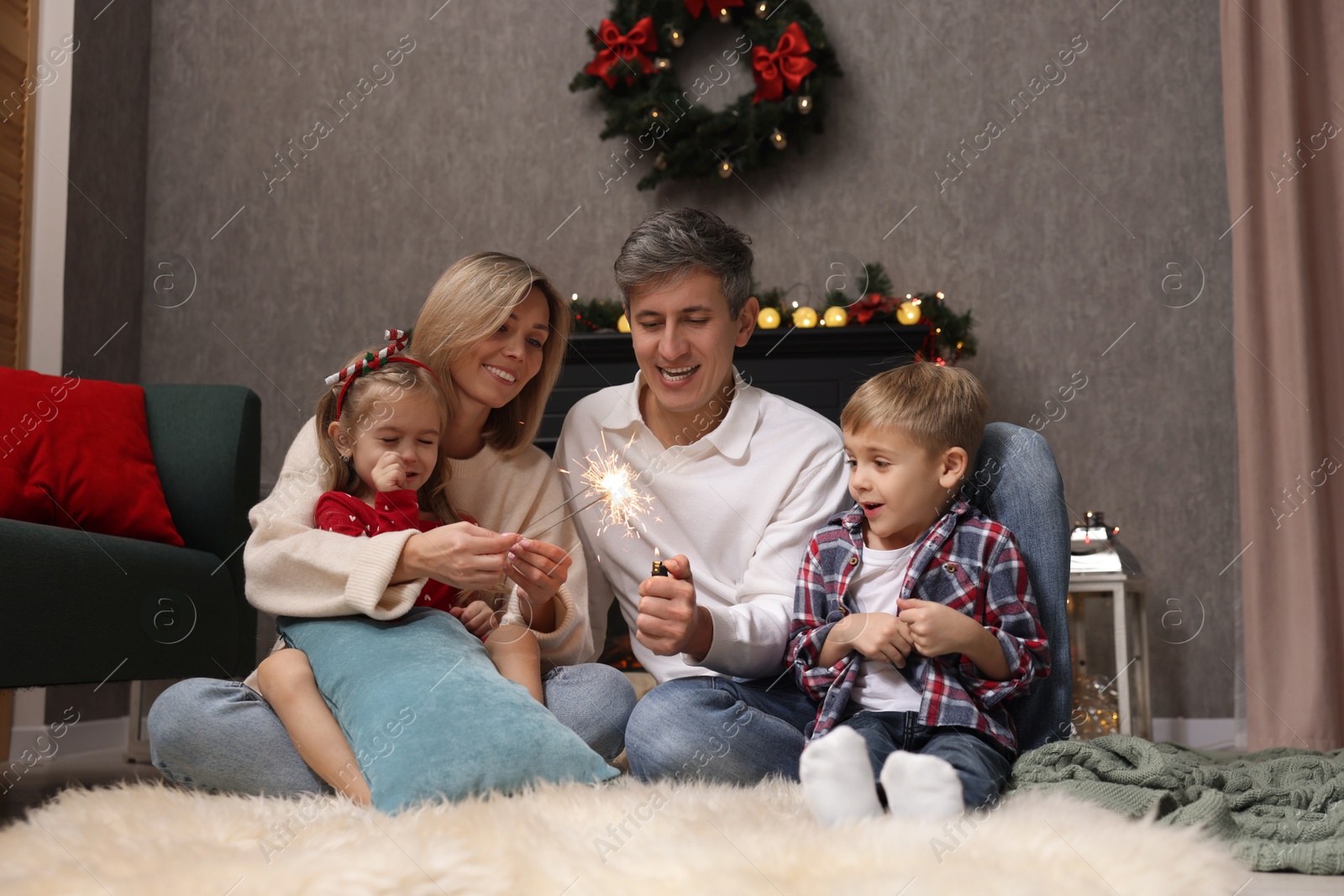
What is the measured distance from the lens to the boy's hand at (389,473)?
1.45 m

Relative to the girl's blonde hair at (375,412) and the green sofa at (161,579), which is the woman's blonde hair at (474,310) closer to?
the girl's blonde hair at (375,412)

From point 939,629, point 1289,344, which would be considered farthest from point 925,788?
point 1289,344

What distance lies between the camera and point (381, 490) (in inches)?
58.1

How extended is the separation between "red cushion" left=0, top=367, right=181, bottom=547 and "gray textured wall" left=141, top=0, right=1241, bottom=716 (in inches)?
50.0

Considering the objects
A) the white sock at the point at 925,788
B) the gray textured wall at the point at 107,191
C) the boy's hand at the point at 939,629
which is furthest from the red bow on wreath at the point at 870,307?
the gray textured wall at the point at 107,191

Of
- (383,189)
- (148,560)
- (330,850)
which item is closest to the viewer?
(330,850)

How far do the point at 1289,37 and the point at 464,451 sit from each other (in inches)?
94.2

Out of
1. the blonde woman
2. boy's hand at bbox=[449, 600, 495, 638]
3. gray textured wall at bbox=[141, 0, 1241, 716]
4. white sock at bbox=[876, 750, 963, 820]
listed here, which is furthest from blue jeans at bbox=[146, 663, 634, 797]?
gray textured wall at bbox=[141, 0, 1241, 716]

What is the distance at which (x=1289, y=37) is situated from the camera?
2686 millimetres

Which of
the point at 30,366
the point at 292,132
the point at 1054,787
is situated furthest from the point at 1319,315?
the point at 30,366

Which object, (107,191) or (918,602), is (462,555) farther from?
(107,191)

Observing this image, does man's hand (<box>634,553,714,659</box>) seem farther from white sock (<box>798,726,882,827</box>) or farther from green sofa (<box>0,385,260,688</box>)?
green sofa (<box>0,385,260,688</box>)

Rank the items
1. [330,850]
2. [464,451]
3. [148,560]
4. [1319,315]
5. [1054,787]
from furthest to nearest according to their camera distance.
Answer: [1319,315] < [148,560] < [464,451] < [1054,787] < [330,850]

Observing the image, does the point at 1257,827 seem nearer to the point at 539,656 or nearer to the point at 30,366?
the point at 539,656
